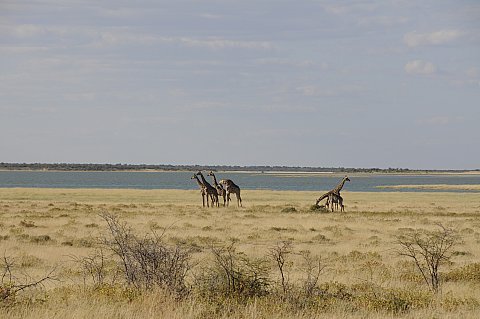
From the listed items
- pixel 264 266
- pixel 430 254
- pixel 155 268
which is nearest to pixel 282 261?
pixel 264 266

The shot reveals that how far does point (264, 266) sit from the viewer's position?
46.3 feet

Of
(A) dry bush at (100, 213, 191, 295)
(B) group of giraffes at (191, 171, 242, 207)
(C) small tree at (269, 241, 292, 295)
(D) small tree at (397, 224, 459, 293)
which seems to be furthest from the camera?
(B) group of giraffes at (191, 171, 242, 207)

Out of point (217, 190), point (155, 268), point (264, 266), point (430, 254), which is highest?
point (217, 190)

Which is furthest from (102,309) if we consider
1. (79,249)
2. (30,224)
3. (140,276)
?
(30,224)

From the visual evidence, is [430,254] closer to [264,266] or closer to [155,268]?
[264,266]

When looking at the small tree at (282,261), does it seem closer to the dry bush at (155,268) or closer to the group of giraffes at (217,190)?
the dry bush at (155,268)

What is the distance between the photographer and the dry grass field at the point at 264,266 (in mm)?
10594

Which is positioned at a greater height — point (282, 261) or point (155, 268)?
point (155, 268)

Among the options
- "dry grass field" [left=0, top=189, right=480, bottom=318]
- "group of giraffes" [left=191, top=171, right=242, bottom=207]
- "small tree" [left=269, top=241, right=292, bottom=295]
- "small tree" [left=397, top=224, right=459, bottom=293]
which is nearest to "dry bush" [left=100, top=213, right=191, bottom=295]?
"dry grass field" [left=0, top=189, right=480, bottom=318]

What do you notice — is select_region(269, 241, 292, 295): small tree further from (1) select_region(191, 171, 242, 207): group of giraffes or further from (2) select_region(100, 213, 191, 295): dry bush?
(1) select_region(191, 171, 242, 207): group of giraffes

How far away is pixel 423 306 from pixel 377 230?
1789cm

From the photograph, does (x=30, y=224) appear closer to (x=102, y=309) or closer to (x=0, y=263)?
(x=0, y=263)

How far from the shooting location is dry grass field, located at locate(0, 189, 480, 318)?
417 inches

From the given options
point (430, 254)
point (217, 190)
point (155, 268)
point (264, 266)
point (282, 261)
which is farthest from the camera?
point (217, 190)
